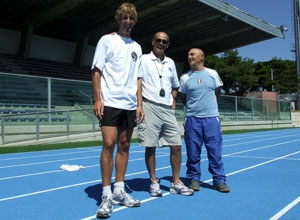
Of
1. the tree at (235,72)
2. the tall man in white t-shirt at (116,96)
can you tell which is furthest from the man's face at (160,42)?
the tree at (235,72)

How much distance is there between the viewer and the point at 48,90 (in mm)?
15289

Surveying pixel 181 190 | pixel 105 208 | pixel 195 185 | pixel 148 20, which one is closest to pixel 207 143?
pixel 195 185

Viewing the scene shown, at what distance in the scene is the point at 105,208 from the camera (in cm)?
371

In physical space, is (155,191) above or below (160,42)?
below

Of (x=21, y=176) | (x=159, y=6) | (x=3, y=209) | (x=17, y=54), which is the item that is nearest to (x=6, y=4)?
(x=17, y=54)

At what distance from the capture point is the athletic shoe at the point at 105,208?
3676 millimetres

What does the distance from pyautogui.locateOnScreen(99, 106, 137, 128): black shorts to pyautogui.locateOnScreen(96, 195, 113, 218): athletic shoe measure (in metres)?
0.73

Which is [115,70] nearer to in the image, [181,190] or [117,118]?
[117,118]

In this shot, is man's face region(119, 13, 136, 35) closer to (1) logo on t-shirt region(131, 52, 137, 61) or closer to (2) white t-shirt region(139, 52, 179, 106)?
(1) logo on t-shirt region(131, 52, 137, 61)

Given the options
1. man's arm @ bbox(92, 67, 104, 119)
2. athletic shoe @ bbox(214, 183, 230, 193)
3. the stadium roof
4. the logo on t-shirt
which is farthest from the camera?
the stadium roof

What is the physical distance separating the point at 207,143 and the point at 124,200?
1.49 m

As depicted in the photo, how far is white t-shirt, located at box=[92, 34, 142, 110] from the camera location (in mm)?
3928

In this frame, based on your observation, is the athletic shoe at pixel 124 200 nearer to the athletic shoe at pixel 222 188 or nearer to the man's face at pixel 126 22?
the athletic shoe at pixel 222 188

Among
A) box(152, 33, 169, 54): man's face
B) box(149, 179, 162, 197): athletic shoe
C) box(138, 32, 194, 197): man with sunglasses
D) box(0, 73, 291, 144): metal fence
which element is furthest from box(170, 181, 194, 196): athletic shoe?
box(0, 73, 291, 144): metal fence
